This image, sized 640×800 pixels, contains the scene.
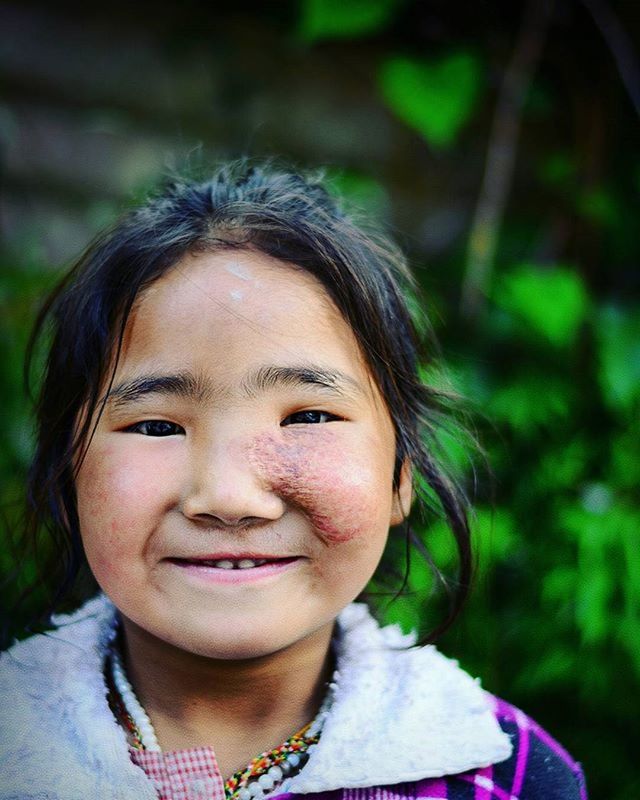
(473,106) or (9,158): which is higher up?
(473,106)

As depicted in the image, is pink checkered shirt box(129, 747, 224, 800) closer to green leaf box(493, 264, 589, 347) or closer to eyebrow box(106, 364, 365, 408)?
eyebrow box(106, 364, 365, 408)

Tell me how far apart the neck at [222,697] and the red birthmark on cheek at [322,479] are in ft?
0.67

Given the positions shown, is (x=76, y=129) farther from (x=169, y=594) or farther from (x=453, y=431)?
(x=169, y=594)

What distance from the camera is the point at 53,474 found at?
131cm

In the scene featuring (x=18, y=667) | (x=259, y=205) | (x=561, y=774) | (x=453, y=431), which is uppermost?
(x=259, y=205)

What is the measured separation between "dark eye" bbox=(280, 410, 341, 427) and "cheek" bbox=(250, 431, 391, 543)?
2 cm

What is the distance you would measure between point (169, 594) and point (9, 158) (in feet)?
7.47

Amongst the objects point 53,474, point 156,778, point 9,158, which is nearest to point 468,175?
point 9,158

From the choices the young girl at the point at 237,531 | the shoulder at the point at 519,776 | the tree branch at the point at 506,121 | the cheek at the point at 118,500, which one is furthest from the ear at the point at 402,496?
the tree branch at the point at 506,121

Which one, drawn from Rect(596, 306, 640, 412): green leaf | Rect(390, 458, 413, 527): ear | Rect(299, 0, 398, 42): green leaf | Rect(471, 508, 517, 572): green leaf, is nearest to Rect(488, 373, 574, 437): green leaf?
Rect(596, 306, 640, 412): green leaf

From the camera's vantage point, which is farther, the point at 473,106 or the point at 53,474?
the point at 473,106

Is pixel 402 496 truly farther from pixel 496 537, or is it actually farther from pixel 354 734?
pixel 496 537

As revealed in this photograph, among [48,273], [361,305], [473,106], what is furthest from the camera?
[473,106]

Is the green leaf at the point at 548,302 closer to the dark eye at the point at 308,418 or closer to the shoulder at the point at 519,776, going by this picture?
the shoulder at the point at 519,776
